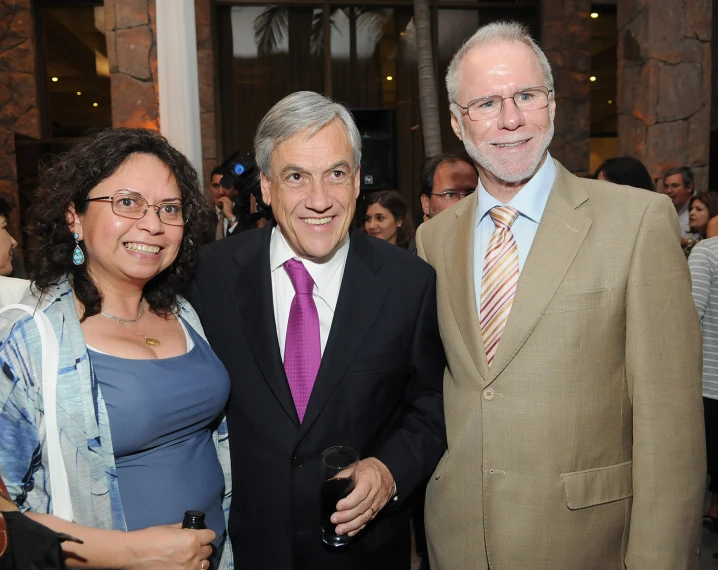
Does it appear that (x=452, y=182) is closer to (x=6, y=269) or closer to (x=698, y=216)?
(x=6, y=269)

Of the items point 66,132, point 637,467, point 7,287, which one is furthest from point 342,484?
point 66,132

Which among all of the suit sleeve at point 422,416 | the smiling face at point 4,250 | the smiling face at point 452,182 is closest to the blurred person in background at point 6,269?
the smiling face at point 4,250

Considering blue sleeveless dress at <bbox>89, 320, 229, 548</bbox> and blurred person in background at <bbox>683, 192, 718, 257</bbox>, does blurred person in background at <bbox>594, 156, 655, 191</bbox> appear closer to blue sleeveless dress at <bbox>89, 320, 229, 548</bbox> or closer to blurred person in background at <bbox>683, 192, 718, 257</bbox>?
blurred person in background at <bbox>683, 192, 718, 257</bbox>

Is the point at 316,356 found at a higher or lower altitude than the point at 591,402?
higher

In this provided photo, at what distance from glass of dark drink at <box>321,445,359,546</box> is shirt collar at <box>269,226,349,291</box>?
56cm

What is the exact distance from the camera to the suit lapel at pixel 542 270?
64.8 inches

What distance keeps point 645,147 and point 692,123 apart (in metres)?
0.45

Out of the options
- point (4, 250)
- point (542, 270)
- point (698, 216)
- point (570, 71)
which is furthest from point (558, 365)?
point (570, 71)

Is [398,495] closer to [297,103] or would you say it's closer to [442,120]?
[297,103]

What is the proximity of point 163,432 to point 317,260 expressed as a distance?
2.19 feet

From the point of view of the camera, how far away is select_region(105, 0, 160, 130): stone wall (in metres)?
5.37

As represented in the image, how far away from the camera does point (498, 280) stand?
5.77 ft

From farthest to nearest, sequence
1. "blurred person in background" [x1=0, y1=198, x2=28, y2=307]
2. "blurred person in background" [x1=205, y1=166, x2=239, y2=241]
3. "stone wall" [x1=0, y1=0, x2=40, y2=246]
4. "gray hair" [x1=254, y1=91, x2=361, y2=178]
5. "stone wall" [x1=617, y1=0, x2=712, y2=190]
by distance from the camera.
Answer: "stone wall" [x1=0, y1=0, x2=40, y2=246] → "stone wall" [x1=617, y1=0, x2=712, y2=190] → "blurred person in background" [x1=205, y1=166, x2=239, y2=241] → "blurred person in background" [x1=0, y1=198, x2=28, y2=307] → "gray hair" [x1=254, y1=91, x2=361, y2=178]

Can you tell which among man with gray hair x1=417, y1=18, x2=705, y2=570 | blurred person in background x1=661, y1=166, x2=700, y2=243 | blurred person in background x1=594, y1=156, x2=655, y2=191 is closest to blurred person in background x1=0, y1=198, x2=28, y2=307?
man with gray hair x1=417, y1=18, x2=705, y2=570
